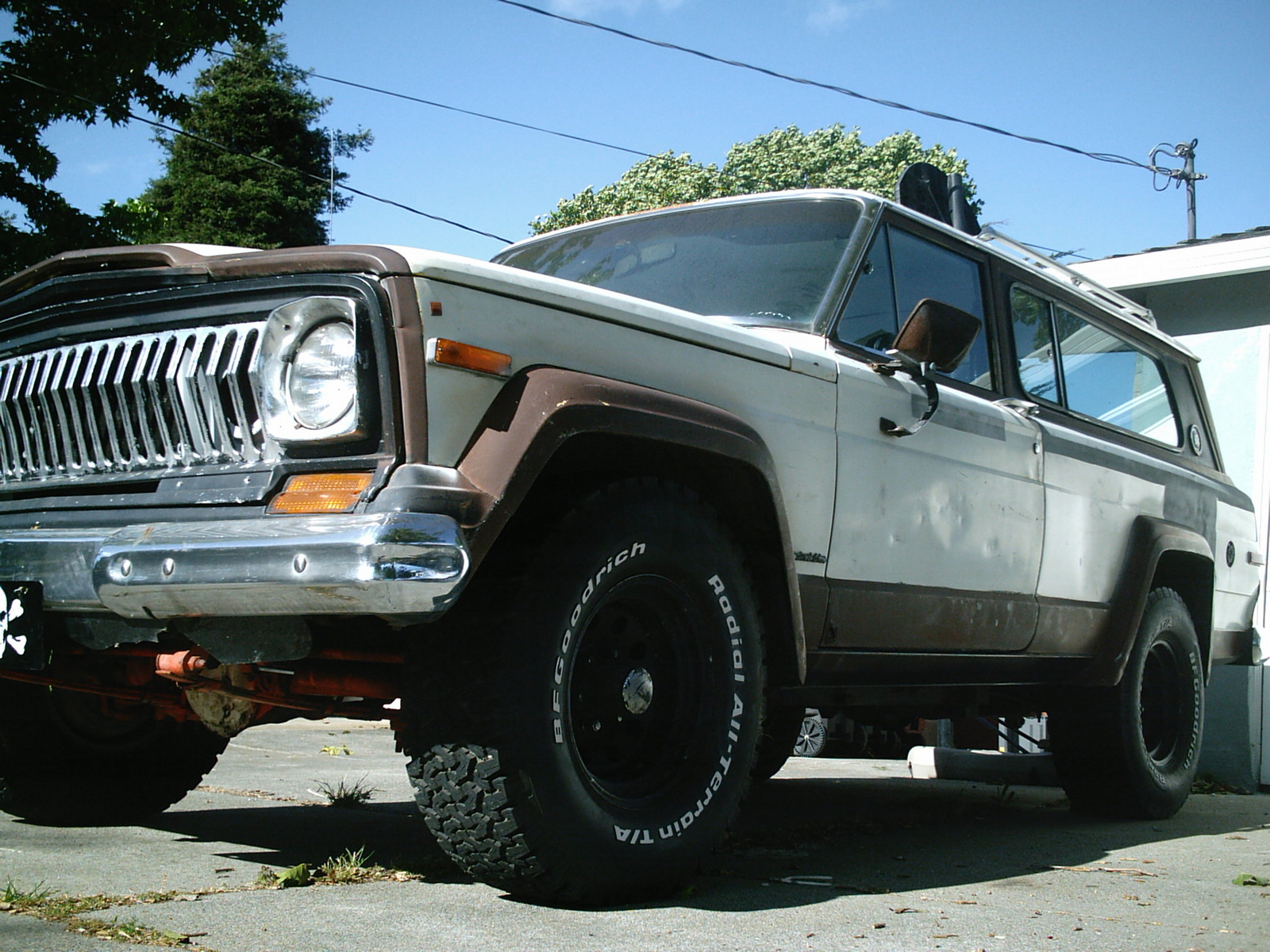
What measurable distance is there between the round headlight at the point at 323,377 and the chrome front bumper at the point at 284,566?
0.24 meters

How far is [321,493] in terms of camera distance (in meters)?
2.38

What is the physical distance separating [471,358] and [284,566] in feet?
1.83

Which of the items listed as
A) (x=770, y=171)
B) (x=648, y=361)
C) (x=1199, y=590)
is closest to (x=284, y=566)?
(x=648, y=361)

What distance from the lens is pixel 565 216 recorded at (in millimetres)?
44188

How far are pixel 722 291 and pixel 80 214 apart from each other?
1165 centimetres

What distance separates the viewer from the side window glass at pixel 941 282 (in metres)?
4.02

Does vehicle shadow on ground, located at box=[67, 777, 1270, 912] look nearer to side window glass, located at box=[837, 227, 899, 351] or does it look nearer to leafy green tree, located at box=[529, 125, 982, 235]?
side window glass, located at box=[837, 227, 899, 351]

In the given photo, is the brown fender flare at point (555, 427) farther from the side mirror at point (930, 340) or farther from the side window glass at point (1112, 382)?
the side window glass at point (1112, 382)

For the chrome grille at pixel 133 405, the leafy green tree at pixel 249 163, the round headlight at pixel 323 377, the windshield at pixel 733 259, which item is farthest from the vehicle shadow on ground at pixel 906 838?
the leafy green tree at pixel 249 163

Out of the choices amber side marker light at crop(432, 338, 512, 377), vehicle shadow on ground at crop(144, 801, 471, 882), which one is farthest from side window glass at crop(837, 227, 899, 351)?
vehicle shadow on ground at crop(144, 801, 471, 882)

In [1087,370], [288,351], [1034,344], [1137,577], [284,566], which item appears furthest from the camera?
[1087,370]

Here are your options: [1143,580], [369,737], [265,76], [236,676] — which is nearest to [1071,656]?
[1143,580]

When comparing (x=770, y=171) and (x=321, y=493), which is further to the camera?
(x=770, y=171)

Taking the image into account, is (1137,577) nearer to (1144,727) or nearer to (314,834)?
(1144,727)
